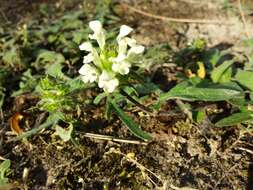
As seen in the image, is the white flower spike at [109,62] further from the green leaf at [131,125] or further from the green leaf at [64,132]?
the green leaf at [64,132]

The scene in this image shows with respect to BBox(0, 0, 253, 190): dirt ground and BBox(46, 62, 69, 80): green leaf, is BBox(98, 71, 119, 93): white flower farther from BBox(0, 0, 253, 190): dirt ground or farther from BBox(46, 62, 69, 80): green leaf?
BBox(46, 62, 69, 80): green leaf

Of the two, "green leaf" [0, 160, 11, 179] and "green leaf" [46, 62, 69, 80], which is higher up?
"green leaf" [46, 62, 69, 80]

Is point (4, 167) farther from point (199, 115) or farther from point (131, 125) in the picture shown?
point (199, 115)

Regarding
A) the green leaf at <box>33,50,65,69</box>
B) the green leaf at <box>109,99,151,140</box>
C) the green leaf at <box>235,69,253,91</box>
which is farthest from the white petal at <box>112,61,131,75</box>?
the green leaf at <box>33,50,65,69</box>

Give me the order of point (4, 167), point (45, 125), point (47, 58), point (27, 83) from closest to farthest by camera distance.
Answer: point (4, 167) < point (45, 125) < point (27, 83) < point (47, 58)

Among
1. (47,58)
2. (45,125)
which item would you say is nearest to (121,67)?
(45,125)

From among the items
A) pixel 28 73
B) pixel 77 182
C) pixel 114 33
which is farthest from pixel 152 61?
pixel 77 182
